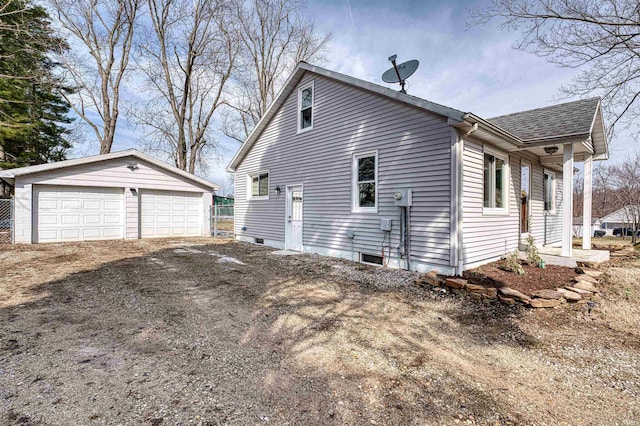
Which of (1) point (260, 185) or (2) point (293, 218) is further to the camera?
(1) point (260, 185)

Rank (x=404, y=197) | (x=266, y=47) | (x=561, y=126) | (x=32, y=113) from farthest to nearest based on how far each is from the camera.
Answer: (x=266, y=47), (x=32, y=113), (x=561, y=126), (x=404, y=197)

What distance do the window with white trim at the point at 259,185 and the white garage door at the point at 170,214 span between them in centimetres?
398

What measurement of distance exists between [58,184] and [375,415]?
13.4 metres

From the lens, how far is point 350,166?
763 cm

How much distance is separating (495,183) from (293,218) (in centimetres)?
567

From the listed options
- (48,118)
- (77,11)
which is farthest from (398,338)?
(48,118)

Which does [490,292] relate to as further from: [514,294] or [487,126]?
[487,126]

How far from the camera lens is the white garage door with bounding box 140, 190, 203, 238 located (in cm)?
1259

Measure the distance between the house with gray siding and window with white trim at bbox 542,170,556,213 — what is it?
0.06m

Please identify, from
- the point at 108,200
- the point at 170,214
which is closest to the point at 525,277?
the point at 170,214

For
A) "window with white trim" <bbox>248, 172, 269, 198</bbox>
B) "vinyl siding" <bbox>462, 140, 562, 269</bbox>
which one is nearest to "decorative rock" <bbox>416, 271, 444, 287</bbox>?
"vinyl siding" <bbox>462, 140, 562, 269</bbox>

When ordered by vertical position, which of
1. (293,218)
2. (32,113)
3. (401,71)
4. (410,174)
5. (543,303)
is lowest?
(543,303)

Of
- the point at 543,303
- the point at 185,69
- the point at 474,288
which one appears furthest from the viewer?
the point at 185,69

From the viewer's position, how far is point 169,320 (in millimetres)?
3656
